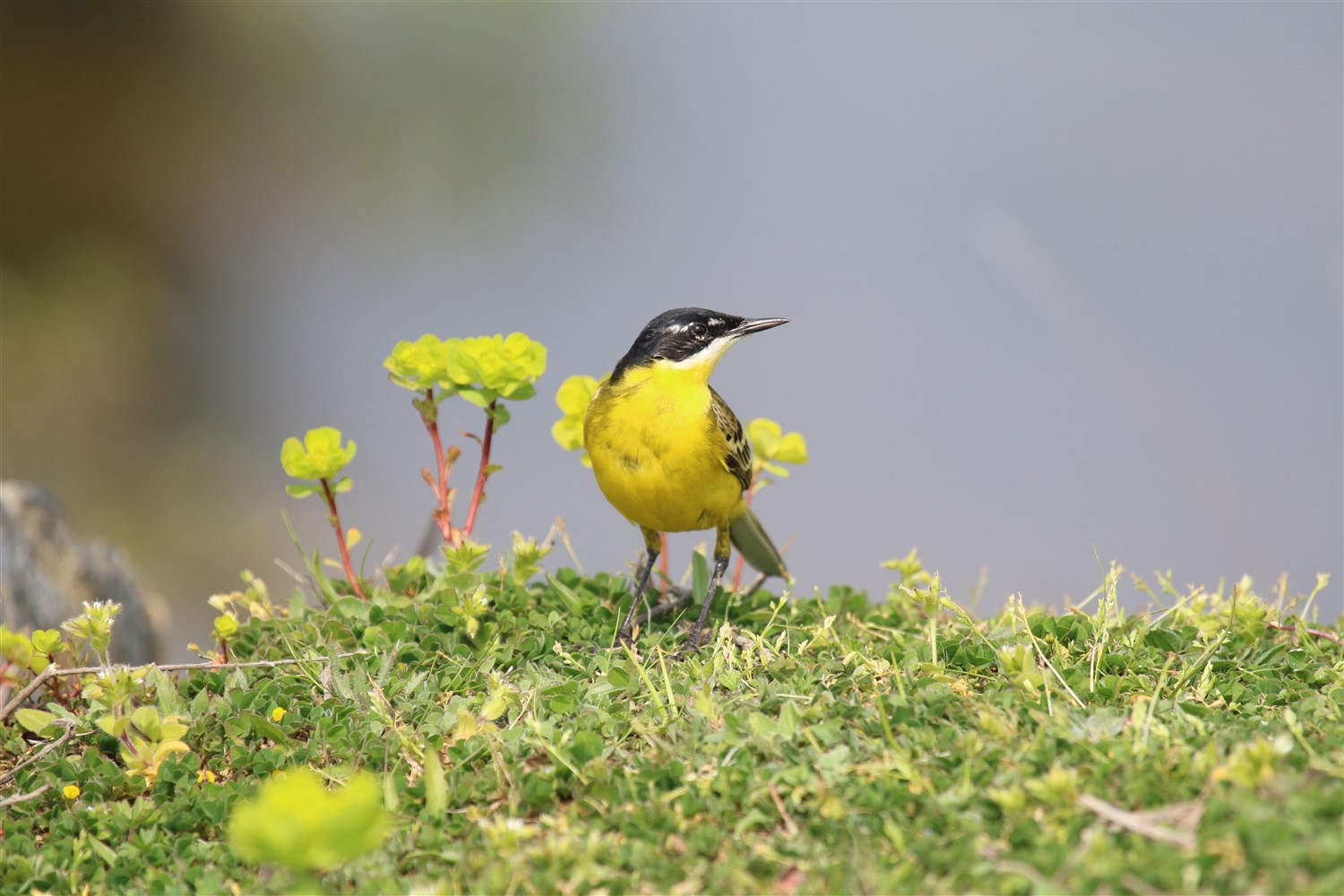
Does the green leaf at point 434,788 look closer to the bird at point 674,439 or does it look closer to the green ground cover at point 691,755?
the green ground cover at point 691,755

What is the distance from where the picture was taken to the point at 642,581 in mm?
6305

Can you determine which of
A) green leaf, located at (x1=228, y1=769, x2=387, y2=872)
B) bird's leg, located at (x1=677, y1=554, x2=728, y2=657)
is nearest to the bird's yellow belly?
bird's leg, located at (x1=677, y1=554, x2=728, y2=657)

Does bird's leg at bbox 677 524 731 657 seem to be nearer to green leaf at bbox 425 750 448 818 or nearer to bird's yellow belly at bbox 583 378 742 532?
bird's yellow belly at bbox 583 378 742 532

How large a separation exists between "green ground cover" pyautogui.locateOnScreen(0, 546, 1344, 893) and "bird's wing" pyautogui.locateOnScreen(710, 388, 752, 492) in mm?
757

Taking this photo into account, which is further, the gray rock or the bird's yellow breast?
the gray rock

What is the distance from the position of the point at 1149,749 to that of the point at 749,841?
47.8 inches

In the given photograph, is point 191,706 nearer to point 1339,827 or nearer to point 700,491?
point 700,491

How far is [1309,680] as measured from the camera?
4.72 metres

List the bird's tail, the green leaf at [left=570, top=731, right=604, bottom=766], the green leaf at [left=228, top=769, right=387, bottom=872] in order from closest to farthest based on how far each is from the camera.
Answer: the green leaf at [left=228, top=769, right=387, bottom=872], the green leaf at [left=570, top=731, right=604, bottom=766], the bird's tail

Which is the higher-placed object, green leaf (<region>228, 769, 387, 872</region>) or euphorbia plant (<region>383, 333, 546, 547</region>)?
euphorbia plant (<region>383, 333, 546, 547</region>)

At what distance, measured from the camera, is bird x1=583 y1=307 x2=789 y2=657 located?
18.7 feet

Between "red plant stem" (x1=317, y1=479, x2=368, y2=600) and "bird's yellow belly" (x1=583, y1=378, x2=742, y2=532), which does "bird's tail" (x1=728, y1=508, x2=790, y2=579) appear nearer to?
"bird's yellow belly" (x1=583, y1=378, x2=742, y2=532)

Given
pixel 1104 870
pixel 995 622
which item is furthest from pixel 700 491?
Answer: pixel 1104 870

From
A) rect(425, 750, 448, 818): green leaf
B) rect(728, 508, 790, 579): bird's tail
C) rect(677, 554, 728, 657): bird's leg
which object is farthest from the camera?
rect(728, 508, 790, 579): bird's tail
